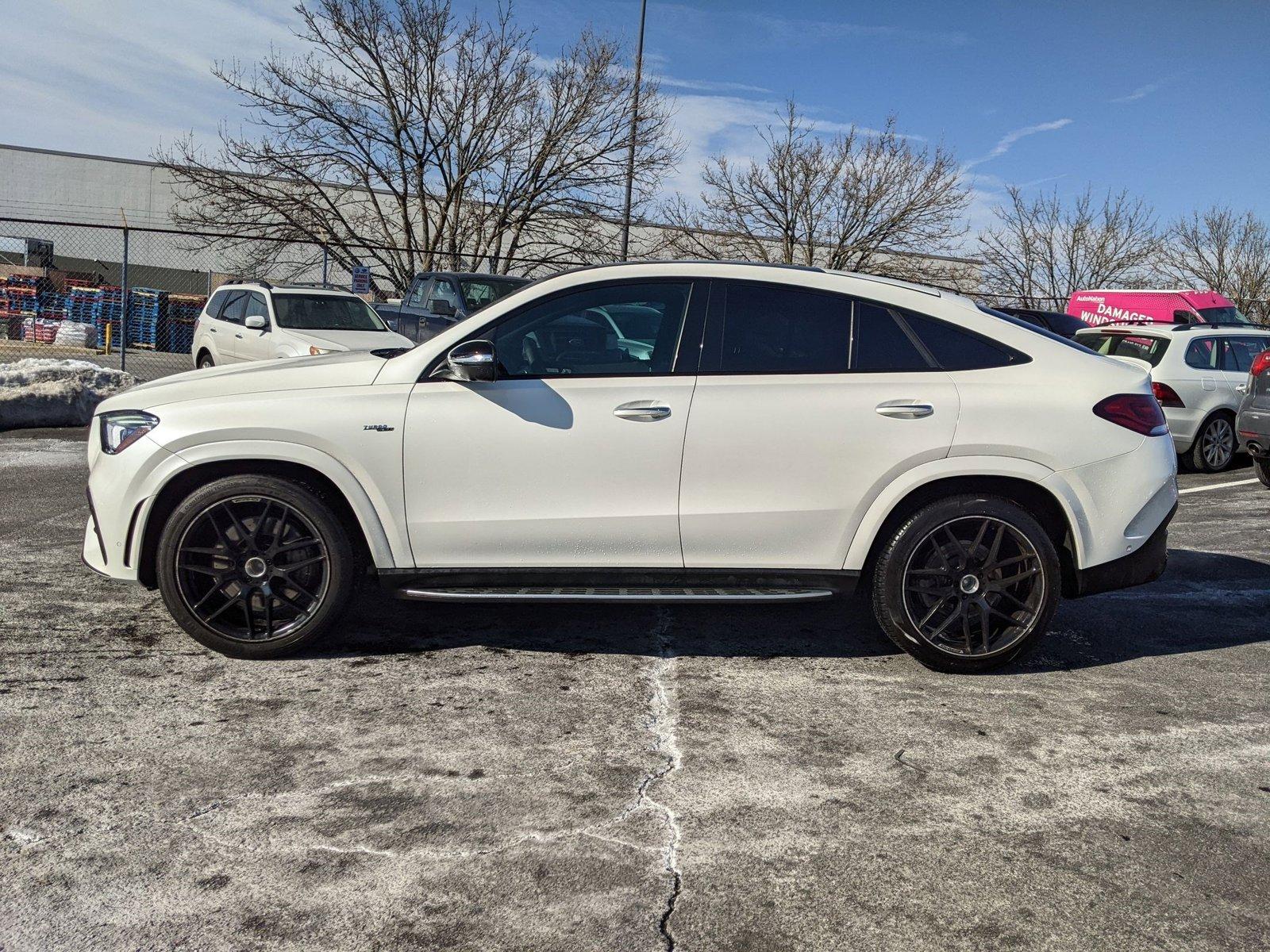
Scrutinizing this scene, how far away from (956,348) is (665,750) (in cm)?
214

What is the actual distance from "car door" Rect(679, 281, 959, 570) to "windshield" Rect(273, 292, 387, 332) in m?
10.2

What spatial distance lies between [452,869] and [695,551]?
190 centimetres

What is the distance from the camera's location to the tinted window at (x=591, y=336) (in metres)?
4.53

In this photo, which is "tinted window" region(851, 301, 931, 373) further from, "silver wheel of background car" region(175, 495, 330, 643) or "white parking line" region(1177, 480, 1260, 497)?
"white parking line" region(1177, 480, 1260, 497)

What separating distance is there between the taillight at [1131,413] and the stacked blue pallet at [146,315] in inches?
967

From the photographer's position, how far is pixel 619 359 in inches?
180

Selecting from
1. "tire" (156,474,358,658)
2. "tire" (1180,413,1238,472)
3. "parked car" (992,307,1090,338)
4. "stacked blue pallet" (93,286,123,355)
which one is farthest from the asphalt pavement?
"stacked blue pallet" (93,286,123,355)

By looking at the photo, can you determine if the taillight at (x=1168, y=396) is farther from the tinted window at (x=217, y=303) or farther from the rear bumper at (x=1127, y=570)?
the tinted window at (x=217, y=303)

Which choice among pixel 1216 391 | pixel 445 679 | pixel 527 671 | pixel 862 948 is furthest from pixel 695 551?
pixel 1216 391

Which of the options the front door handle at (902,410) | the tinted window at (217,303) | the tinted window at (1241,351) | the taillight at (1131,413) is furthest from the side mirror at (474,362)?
the tinted window at (217,303)

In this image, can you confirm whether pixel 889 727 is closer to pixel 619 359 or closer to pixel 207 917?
pixel 619 359

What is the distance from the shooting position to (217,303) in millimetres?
15180

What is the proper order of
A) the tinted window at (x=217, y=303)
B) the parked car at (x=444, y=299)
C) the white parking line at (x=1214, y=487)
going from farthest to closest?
1. the tinted window at (x=217, y=303)
2. the parked car at (x=444, y=299)
3. the white parking line at (x=1214, y=487)

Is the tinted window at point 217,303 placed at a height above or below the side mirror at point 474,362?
above
